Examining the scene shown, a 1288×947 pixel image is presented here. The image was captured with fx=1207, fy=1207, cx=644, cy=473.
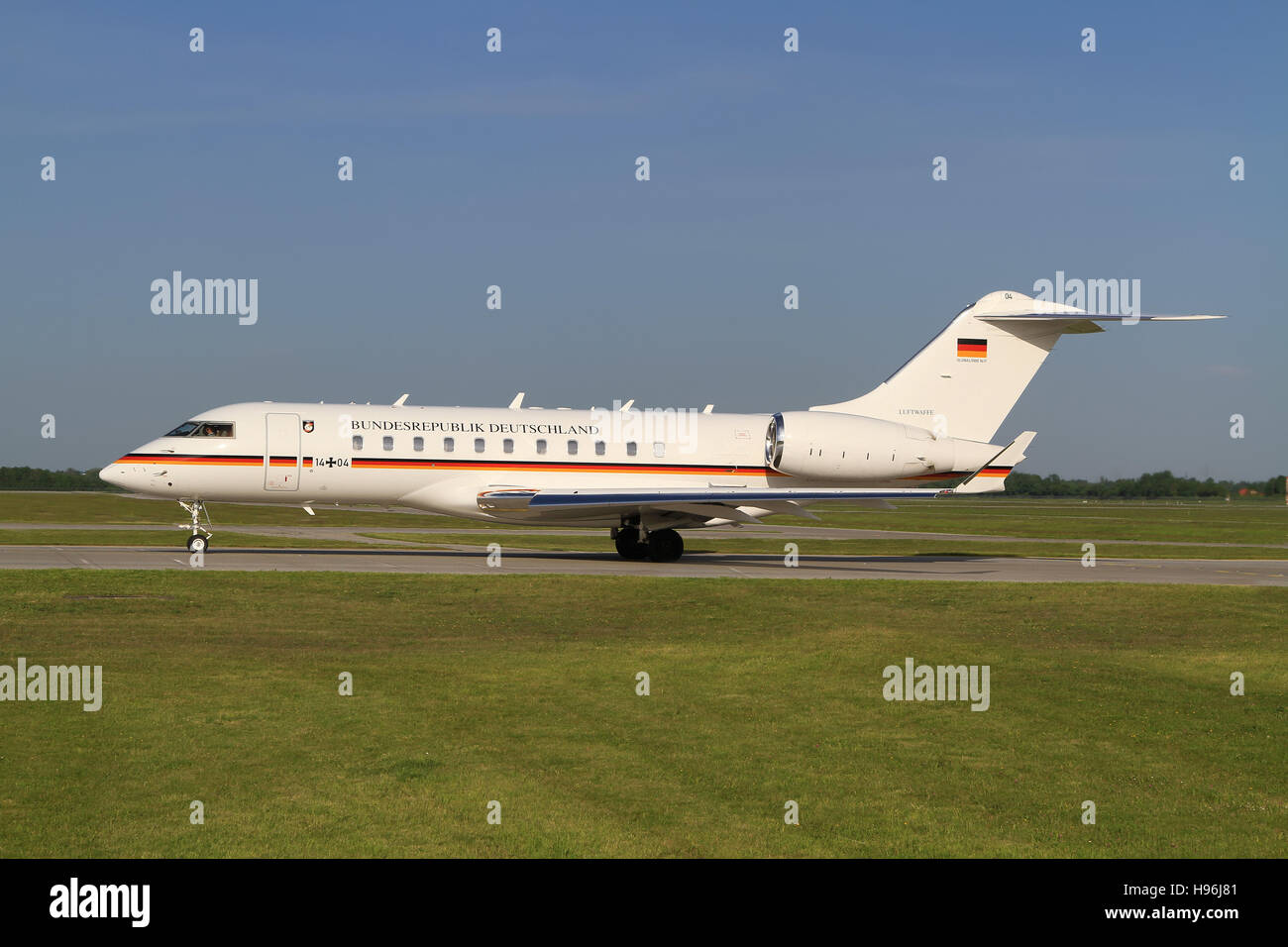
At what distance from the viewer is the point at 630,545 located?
33.6 meters

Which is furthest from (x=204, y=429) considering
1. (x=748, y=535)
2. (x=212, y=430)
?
(x=748, y=535)

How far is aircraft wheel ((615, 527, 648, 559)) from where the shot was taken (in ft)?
110

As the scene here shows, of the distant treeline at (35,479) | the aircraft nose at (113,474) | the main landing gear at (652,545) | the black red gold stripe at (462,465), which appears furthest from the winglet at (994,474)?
the distant treeline at (35,479)

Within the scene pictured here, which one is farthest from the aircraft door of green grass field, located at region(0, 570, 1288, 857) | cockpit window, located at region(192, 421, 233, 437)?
green grass field, located at region(0, 570, 1288, 857)

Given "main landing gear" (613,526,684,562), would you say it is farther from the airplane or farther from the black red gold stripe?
the black red gold stripe

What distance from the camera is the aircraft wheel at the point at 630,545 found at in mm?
33406

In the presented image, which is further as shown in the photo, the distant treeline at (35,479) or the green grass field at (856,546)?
the distant treeline at (35,479)

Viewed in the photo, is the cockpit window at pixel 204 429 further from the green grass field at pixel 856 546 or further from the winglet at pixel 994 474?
the winglet at pixel 994 474

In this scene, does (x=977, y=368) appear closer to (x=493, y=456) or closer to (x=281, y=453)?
(x=493, y=456)

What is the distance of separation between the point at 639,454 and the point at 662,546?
2.61m

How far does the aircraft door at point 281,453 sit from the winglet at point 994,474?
17510 millimetres

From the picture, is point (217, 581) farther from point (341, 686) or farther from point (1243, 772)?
point (1243, 772)

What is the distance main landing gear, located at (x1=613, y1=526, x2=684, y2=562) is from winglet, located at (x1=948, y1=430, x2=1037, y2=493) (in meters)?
7.74
